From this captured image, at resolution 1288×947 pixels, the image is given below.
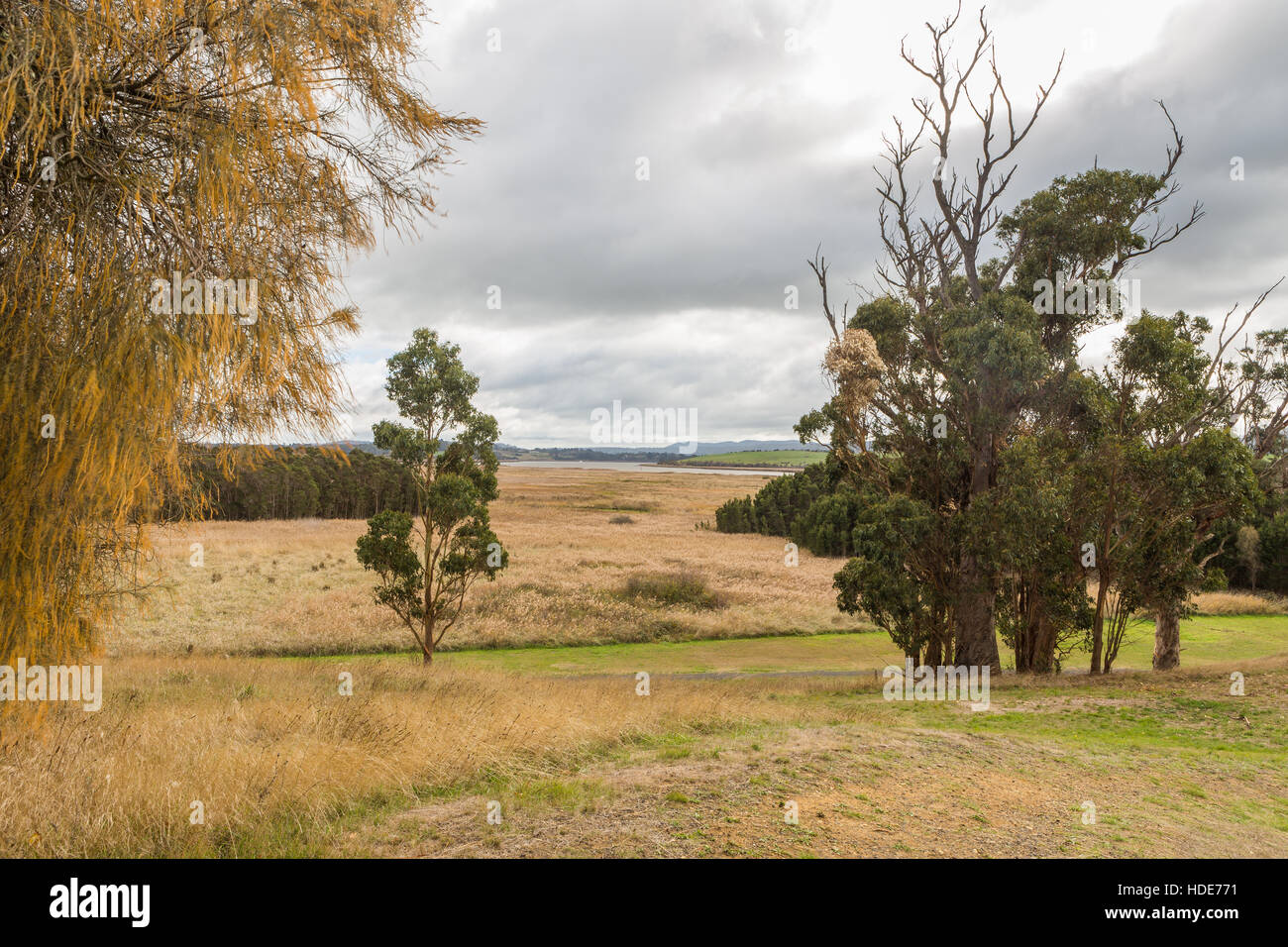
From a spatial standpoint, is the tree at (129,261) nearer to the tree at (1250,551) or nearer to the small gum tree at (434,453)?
the small gum tree at (434,453)

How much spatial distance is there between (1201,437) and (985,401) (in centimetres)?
464

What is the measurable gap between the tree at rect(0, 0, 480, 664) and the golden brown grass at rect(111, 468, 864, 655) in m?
13.9

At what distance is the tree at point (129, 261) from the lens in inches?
235

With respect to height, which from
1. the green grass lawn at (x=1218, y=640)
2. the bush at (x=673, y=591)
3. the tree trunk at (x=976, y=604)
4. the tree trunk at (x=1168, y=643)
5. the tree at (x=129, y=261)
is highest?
the tree at (x=129, y=261)

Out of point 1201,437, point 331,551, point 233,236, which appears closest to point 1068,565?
point 1201,437

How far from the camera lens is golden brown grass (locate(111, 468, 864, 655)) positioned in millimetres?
31578

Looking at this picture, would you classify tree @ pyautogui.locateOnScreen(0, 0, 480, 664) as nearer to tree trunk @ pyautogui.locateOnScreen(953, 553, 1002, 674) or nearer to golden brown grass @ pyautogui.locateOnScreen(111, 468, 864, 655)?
golden brown grass @ pyautogui.locateOnScreen(111, 468, 864, 655)

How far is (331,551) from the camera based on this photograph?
50938 mm

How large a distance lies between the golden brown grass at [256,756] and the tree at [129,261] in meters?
1.24

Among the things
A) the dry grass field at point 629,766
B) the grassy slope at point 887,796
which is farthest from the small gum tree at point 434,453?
the grassy slope at point 887,796

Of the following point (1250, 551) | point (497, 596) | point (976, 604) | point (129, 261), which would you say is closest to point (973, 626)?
point (976, 604)
